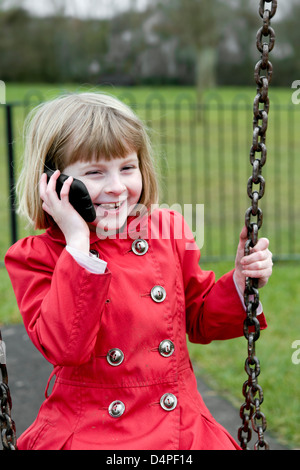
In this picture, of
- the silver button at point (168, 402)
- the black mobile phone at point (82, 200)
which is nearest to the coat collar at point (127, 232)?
the black mobile phone at point (82, 200)

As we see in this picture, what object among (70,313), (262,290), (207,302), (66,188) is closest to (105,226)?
(66,188)

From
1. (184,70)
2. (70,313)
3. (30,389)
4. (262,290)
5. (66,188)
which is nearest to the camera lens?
(70,313)

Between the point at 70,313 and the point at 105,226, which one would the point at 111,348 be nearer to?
the point at 70,313

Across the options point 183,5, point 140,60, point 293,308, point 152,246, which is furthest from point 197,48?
point 152,246

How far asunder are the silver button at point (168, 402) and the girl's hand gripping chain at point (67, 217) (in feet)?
1.59

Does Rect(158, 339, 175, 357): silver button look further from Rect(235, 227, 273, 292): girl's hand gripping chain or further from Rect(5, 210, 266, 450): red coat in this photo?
Rect(235, 227, 273, 292): girl's hand gripping chain

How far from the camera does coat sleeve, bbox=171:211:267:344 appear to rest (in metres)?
2.03

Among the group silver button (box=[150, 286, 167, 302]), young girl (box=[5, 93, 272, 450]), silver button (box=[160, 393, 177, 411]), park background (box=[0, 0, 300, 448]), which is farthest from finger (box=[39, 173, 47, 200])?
park background (box=[0, 0, 300, 448])

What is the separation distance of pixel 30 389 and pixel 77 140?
7.29 feet

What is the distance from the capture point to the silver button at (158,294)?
1905 millimetres

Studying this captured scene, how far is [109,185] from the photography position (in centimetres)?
187

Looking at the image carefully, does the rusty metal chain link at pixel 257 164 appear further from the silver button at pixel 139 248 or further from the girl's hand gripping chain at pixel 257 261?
the silver button at pixel 139 248
